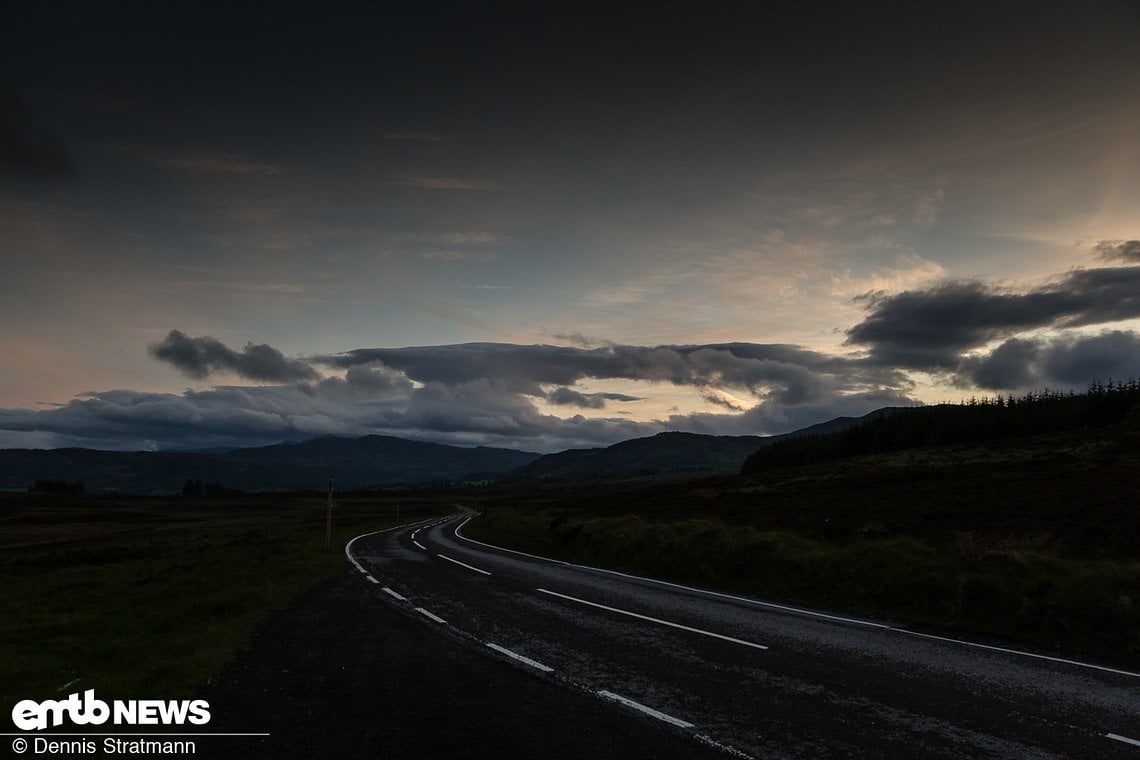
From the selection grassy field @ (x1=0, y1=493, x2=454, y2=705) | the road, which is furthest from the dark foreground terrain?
grassy field @ (x1=0, y1=493, x2=454, y2=705)

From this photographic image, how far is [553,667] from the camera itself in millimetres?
9930

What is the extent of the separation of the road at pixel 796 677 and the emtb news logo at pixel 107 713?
457cm

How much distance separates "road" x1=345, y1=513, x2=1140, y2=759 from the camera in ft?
23.3

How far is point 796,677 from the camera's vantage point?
944cm

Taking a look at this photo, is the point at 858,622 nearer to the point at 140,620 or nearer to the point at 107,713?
the point at 107,713

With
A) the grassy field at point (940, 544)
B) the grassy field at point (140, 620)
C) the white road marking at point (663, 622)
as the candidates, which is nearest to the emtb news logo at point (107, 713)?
the grassy field at point (140, 620)

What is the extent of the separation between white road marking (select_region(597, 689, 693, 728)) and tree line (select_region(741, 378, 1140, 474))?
300 ft

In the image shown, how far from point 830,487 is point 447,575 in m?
41.6

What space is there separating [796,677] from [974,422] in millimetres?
106521

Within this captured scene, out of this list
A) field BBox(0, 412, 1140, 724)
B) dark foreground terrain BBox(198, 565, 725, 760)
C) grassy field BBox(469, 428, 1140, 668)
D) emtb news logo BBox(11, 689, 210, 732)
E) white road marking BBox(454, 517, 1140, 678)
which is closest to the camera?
dark foreground terrain BBox(198, 565, 725, 760)

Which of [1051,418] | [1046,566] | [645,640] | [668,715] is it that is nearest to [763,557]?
[1046,566]

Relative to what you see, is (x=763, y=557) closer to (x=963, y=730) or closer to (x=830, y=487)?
(x=963, y=730)

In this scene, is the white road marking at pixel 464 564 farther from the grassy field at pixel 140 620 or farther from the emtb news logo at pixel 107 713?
the emtb news logo at pixel 107 713

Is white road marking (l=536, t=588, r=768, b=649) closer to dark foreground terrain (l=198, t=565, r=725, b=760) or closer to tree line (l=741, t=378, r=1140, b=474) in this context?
dark foreground terrain (l=198, t=565, r=725, b=760)
